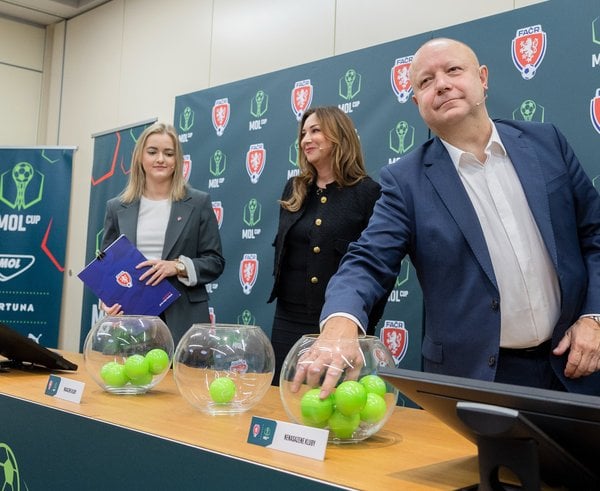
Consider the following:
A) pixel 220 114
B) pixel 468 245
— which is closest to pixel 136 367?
pixel 468 245

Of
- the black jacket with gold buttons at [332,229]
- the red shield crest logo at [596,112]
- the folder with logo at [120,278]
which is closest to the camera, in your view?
the folder with logo at [120,278]

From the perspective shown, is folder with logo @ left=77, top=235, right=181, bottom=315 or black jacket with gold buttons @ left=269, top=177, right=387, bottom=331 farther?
black jacket with gold buttons @ left=269, top=177, right=387, bottom=331

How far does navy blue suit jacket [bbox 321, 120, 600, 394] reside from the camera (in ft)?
5.08

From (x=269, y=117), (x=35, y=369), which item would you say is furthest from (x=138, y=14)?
(x=35, y=369)

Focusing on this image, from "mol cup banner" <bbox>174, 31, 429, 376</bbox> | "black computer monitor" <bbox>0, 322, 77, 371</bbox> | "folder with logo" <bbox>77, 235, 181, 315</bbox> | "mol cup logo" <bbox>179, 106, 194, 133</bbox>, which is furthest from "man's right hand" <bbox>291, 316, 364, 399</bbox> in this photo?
"mol cup logo" <bbox>179, 106, 194, 133</bbox>

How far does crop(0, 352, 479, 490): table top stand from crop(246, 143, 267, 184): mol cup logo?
257 centimetres

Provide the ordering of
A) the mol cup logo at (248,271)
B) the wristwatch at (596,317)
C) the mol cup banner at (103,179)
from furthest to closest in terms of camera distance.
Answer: the mol cup banner at (103,179) < the mol cup logo at (248,271) < the wristwatch at (596,317)

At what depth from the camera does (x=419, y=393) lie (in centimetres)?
85

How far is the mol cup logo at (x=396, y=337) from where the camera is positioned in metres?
3.17

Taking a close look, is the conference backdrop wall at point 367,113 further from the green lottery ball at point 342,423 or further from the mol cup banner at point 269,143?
the green lottery ball at point 342,423

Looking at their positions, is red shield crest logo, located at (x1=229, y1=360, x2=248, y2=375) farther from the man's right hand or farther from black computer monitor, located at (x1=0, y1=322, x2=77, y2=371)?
black computer monitor, located at (x1=0, y1=322, x2=77, y2=371)

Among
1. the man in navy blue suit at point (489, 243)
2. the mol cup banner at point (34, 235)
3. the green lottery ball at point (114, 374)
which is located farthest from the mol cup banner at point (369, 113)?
the mol cup banner at point (34, 235)

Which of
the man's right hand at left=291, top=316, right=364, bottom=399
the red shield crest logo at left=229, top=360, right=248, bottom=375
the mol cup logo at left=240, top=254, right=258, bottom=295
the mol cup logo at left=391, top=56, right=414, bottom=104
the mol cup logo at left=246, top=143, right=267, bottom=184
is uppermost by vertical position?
the mol cup logo at left=391, top=56, right=414, bottom=104

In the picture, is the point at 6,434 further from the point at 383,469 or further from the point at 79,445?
the point at 383,469
